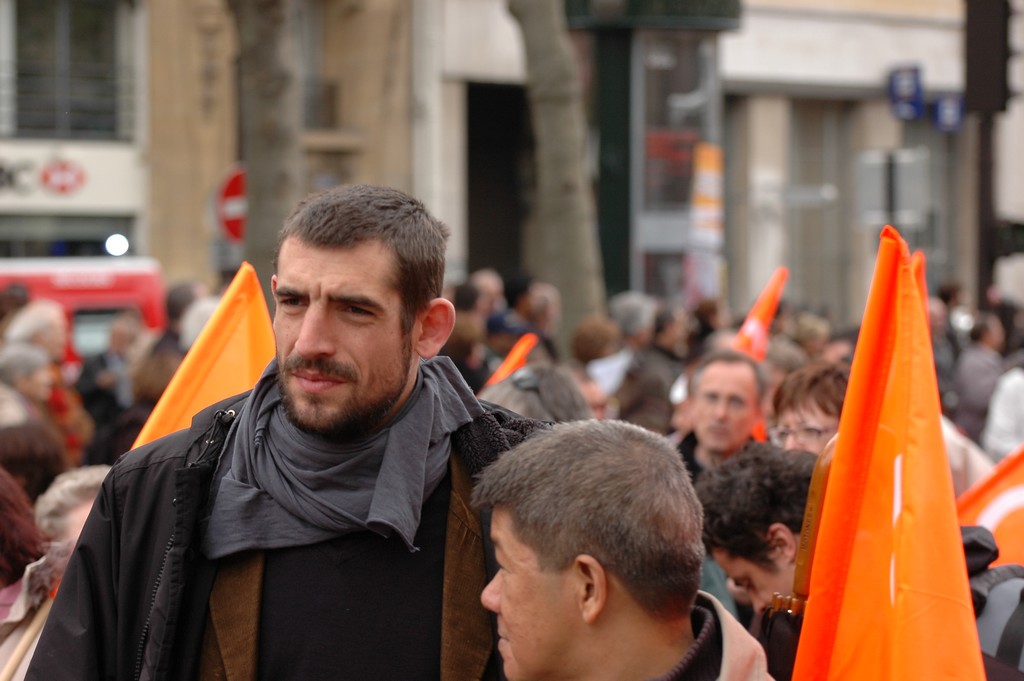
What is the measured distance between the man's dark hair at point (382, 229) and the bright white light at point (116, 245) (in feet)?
65.5

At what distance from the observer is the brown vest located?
2.47 meters

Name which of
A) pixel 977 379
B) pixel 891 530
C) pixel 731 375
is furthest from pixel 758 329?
pixel 977 379

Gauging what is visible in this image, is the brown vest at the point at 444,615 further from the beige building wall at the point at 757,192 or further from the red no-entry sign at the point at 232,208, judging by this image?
the beige building wall at the point at 757,192

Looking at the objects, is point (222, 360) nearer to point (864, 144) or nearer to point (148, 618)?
point (148, 618)

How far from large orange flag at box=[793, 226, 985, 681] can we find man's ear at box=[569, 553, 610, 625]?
2.30 ft

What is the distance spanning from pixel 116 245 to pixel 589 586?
2064 cm

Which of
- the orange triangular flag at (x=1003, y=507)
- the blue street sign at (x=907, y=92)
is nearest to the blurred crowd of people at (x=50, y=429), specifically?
the orange triangular flag at (x=1003, y=507)

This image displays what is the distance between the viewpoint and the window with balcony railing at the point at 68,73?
22.6 m

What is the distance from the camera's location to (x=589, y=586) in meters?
2.23

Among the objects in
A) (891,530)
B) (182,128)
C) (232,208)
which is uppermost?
(182,128)

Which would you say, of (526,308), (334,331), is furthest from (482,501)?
(526,308)

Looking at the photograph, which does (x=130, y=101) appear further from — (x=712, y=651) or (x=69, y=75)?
(x=712, y=651)

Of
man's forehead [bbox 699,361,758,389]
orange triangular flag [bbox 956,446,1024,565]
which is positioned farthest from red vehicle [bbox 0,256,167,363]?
orange triangular flag [bbox 956,446,1024,565]

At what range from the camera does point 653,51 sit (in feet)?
46.0
